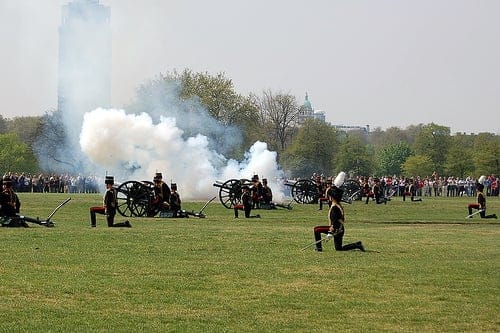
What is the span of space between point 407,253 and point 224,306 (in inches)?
→ 286

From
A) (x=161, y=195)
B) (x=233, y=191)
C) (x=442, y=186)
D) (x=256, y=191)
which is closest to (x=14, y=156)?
(x=442, y=186)

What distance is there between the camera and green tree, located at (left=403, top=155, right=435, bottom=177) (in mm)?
90125

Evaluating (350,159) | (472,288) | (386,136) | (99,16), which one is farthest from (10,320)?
(386,136)

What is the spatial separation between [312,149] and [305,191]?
39.1 m

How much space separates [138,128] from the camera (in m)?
47.8

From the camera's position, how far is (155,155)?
48.5m

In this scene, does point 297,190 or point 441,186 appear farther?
point 441,186

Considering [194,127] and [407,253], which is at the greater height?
[194,127]

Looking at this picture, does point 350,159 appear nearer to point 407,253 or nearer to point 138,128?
point 138,128

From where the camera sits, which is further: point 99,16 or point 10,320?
point 99,16

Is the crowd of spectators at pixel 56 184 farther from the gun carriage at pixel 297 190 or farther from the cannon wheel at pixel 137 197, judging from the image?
the cannon wheel at pixel 137 197

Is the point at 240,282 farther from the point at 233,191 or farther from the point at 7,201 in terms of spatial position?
the point at 233,191

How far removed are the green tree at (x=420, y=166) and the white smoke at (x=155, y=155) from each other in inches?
1598

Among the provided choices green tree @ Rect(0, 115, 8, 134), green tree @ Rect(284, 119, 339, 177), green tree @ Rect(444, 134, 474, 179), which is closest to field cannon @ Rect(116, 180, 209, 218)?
green tree @ Rect(284, 119, 339, 177)
